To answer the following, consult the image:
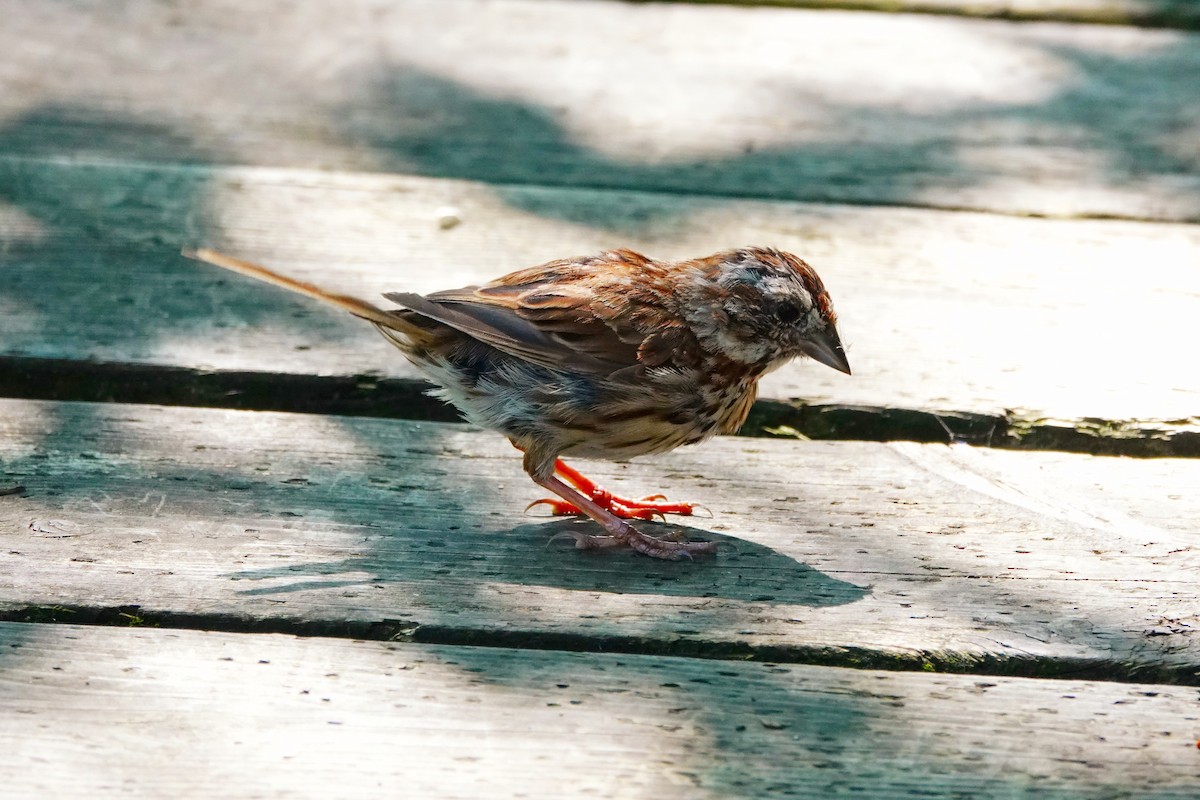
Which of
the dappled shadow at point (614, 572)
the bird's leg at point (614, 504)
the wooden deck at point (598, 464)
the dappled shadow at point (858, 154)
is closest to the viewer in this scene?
the wooden deck at point (598, 464)

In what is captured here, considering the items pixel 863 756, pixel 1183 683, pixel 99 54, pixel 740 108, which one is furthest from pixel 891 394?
pixel 99 54

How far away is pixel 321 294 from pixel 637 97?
5.41 ft

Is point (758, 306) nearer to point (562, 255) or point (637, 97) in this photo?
point (562, 255)

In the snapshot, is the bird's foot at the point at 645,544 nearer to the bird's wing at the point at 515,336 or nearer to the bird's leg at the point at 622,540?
the bird's leg at the point at 622,540

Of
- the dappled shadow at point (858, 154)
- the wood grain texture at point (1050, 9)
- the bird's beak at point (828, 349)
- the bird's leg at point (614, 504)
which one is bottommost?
the bird's leg at point (614, 504)

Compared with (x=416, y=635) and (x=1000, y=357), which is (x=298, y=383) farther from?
(x=1000, y=357)

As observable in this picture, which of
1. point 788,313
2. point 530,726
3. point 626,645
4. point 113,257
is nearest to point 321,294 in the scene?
point 113,257

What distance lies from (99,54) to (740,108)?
1997 millimetres

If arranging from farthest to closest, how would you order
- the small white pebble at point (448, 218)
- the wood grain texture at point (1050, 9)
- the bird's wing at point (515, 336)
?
the wood grain texture at point (1050, 9) → the small white pebble at point (448, 218) → the bird's wing at point (515, 336)

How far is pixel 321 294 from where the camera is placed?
3.09m

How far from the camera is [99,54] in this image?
4457 millimetres

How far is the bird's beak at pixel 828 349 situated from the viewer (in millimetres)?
3072

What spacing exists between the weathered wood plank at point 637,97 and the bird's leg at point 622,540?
4.40ft

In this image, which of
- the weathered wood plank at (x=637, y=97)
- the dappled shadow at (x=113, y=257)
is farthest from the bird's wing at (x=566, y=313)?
the weathered wood plank at (x=637, y=97)
